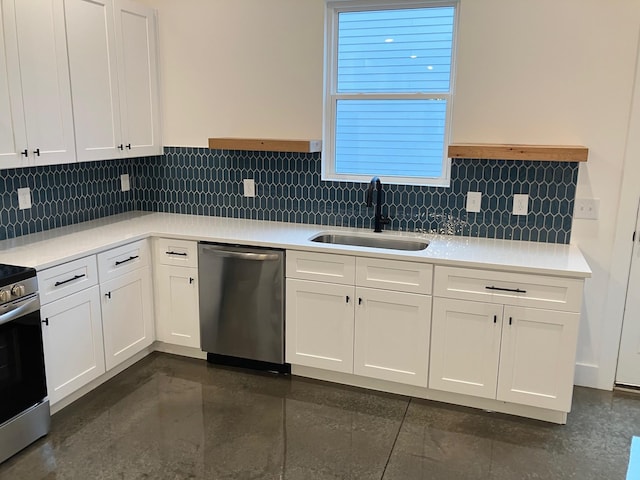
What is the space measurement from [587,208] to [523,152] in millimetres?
586

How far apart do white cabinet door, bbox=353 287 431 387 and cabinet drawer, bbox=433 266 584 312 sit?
6.2 inches

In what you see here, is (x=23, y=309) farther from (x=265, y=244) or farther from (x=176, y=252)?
(x=265, y=244)

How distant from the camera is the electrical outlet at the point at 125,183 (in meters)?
4.11

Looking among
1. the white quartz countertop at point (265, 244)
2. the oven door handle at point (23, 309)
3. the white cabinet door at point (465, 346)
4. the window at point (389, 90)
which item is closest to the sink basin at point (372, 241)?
the white quartz countertop at point (265, 244)

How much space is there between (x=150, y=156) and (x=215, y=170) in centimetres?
54

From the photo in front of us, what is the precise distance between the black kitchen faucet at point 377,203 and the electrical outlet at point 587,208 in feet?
3.69

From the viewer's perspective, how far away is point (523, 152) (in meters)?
2.96

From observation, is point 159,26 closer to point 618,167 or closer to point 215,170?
point 215,170

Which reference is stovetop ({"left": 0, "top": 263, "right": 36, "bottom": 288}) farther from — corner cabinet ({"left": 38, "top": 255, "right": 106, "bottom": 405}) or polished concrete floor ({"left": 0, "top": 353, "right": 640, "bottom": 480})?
polished concrete floor ({"left": 0, "top": 353, "right": 640, "bottom": 480})

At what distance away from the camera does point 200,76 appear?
12.8ft

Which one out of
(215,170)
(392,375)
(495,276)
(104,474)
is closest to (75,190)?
(215,170)

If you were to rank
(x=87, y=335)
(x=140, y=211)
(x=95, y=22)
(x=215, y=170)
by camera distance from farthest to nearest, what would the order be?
(x=140, y=211) < (x=215, y=170) < (x=95, y=22) < (x=87, y=335)

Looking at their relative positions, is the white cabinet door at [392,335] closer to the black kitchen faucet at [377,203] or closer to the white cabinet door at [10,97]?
the black kitchen faucet at [377,203]

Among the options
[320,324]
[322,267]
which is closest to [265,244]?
[322,267]
